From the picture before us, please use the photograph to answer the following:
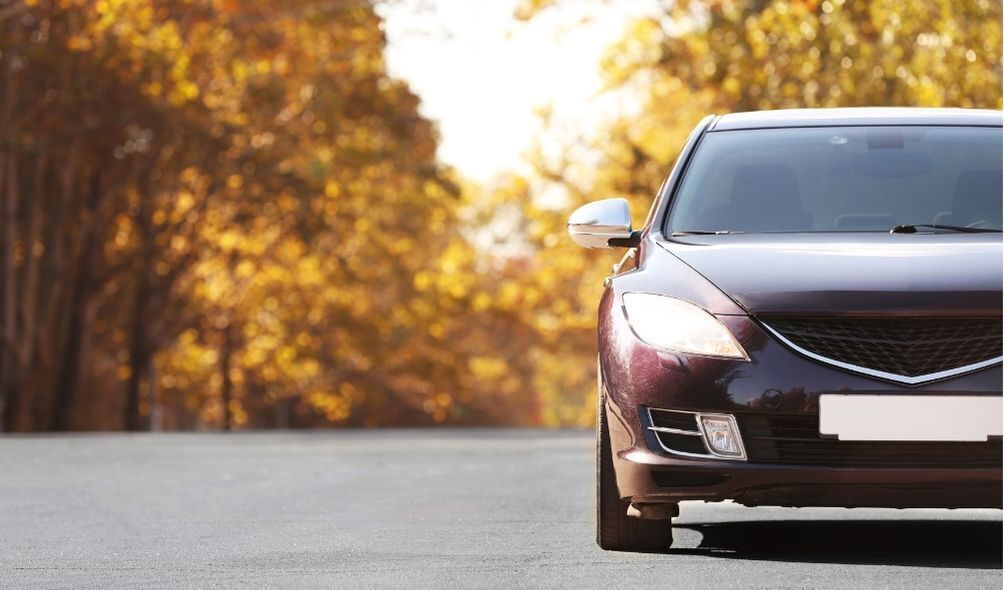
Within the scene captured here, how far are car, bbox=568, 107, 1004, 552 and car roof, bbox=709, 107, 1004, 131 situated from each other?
2.18 feet

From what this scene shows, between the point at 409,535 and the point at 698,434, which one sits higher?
the point at 698,434

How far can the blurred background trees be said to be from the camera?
25312 mm

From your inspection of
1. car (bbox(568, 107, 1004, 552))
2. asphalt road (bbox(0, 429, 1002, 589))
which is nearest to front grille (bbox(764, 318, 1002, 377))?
car (bbox(568, 107, 1004, 552))

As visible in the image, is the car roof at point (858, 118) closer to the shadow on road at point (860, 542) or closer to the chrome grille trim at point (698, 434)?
the shadow on road at point (860, 542)

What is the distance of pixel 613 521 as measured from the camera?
7.29 m

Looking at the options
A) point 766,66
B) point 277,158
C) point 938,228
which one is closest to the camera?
point 938,228

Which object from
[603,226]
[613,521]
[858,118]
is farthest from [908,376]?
[858,118]

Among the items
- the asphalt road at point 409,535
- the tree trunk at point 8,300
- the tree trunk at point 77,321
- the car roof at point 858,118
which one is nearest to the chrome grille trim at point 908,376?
the asphalt road at point 409,535

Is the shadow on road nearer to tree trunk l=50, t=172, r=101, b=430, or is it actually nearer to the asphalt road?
the asphalt road

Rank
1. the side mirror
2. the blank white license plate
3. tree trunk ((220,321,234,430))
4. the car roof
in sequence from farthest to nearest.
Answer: tree trunk ((220,321,234,430)), the car roof, the side mirror, the blank white license plate

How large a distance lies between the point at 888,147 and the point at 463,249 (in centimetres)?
3626

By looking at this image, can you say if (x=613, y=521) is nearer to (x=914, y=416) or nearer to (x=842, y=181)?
(x=914, y=416)

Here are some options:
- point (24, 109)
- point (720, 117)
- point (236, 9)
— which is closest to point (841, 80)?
point (236, 9)

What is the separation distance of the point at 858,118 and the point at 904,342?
1.84m
